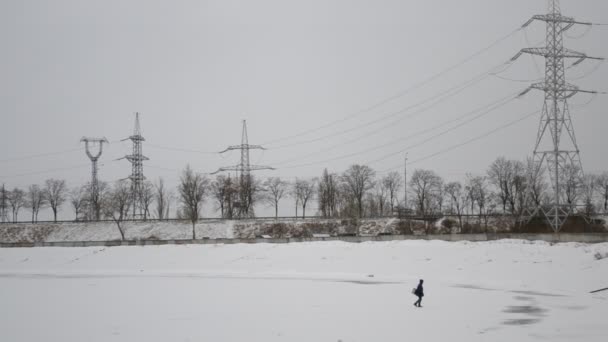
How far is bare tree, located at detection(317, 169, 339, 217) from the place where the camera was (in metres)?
107

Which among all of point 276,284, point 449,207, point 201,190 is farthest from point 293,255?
point 449,207

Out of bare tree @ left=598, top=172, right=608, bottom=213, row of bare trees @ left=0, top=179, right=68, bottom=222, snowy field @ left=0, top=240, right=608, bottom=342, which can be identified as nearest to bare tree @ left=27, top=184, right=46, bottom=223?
row of bare trees @ left=0, top=179, right=68, bottom=222

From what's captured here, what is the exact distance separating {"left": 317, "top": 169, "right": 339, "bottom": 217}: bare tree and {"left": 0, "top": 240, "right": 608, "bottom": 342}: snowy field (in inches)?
1981

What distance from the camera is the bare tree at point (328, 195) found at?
351 ft

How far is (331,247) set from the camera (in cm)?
5412

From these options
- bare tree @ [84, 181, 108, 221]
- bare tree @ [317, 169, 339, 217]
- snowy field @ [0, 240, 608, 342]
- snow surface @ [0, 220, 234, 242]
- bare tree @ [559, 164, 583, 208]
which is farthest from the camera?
bare tree @ [317, 169, 339, 217]

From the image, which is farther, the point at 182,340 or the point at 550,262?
the point at 550,262

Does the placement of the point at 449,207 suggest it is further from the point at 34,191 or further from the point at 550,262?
the point at 34,191

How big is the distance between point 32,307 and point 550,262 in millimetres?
34277

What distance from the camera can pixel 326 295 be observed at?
30.4m

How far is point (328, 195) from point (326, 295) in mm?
76550

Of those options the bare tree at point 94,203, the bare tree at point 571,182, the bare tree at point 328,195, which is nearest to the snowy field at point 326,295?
the bare tree at point 571,182

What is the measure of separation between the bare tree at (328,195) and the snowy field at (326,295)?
1981 inches

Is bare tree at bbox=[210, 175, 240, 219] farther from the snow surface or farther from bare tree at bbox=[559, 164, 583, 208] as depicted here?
bare tree at bbox=[559, 164, 583, 208]
